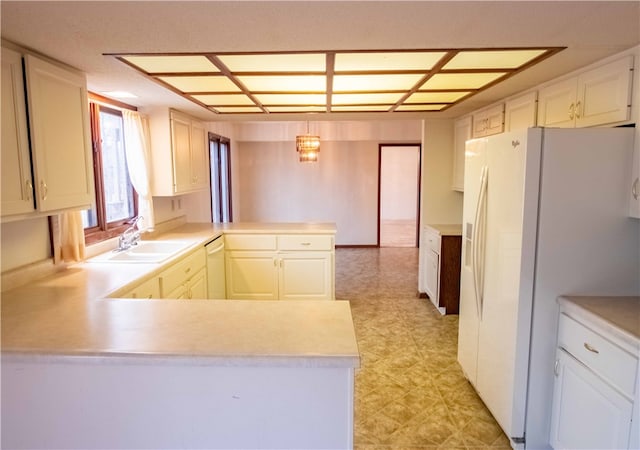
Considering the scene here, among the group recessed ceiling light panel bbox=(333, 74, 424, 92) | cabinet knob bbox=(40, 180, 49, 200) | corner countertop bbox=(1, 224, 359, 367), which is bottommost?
corner countertop bbox=(1, 224, 359, 367)

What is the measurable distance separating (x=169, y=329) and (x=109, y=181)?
7.14 feet

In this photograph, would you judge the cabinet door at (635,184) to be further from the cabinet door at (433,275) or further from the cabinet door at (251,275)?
the cabinet door at (251,275)

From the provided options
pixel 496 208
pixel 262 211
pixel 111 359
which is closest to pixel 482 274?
pixel 496 208

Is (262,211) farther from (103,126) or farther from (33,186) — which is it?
(33,186)

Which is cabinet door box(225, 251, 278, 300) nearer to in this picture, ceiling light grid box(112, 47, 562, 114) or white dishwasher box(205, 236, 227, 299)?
white dishwasher box(205, 236, 227, 299)

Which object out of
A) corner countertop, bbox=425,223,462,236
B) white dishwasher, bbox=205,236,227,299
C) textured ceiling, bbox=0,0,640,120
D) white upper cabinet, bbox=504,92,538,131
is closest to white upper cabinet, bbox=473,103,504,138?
white upper cabinet, bbox=504,92,538,131

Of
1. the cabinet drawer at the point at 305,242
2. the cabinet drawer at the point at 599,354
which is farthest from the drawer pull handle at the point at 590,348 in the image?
the cabinet drawer at the point at 305,242

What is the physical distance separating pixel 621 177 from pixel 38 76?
2.93 metres

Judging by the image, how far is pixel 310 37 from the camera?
1.73 meters

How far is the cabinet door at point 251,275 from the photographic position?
4164 millimetres

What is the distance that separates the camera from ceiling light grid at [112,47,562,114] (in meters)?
2.04

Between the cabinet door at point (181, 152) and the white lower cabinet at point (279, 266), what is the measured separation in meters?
0.72

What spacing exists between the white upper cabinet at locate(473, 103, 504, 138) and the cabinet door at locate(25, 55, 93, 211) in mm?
3111

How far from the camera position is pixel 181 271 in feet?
9.74
